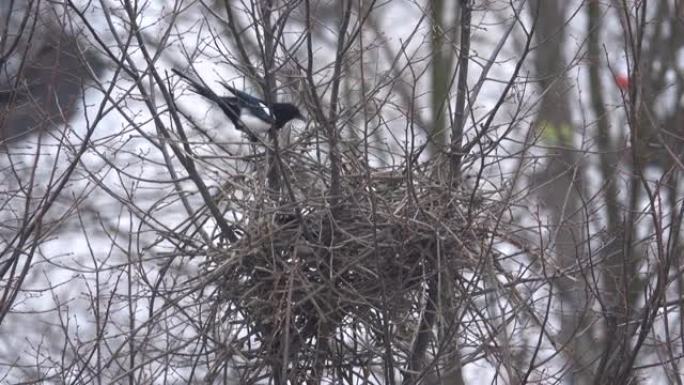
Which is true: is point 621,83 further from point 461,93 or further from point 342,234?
point 342,234

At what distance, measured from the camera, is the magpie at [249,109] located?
16.2ft

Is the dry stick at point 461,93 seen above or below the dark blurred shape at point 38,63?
below

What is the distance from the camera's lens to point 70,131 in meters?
5.04

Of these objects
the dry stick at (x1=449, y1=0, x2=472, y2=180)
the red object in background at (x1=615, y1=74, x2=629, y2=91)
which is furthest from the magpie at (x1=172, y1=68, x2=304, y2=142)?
the red object in background at (x1=615, y1=74, x2=629, y2=91)

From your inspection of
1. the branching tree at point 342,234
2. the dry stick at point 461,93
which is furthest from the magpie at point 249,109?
the dry stick at point 461,93

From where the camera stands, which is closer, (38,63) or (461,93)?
(461,93)

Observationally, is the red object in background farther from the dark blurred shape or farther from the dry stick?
the dark blurred shape

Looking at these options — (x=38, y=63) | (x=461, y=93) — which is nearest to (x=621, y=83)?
(x=461, y=93)

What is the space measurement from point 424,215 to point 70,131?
146cm

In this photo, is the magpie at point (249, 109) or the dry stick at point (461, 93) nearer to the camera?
the dry stick at point (461, 93)

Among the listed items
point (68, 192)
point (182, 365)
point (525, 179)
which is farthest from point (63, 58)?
point (68, 192)

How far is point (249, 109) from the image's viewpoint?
5.39 meters

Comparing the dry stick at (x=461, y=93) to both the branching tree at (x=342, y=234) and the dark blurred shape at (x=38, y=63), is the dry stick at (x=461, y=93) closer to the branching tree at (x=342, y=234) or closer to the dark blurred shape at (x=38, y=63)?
the branching tree at (x=342, y=234)

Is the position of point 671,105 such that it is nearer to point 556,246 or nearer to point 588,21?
point 588,21
